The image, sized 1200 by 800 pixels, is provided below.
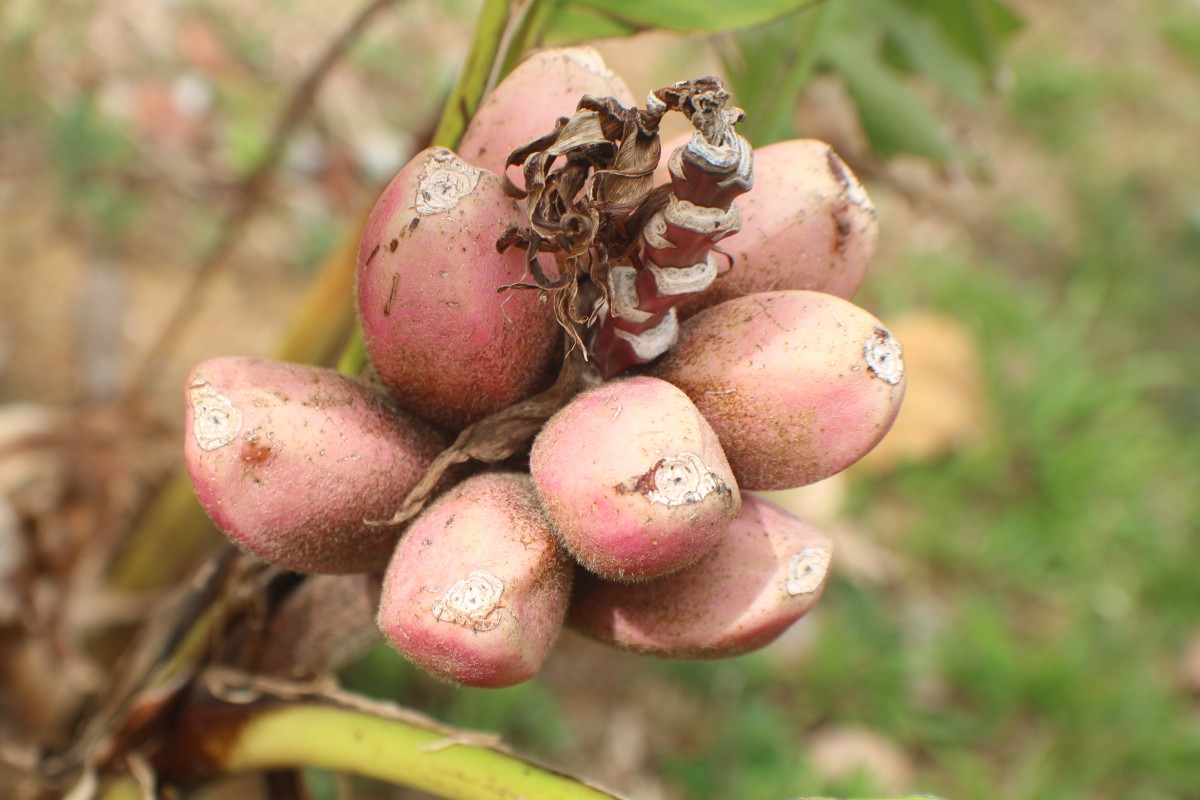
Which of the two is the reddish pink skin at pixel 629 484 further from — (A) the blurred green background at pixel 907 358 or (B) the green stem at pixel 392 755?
(A) the blurred green background at pixel 907 358

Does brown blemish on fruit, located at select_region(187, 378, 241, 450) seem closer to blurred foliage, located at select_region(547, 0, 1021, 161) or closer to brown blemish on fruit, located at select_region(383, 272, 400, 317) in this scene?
brown blemish on fruit, located at select_region(383, 272, 400, 317)

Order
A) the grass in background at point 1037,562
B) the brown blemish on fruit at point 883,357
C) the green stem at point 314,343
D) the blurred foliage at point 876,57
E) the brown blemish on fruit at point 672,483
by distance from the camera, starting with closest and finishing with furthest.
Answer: the brown blemish on fruit at point 672,483 < the brown blemish on fruit at point 883,357 < the green stem at point 314,343 < the blurred foliage at point 876,57 < the grass in background at point 1037,562

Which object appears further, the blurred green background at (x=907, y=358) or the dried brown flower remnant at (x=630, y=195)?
the blurred green background at (x=907, y=358)

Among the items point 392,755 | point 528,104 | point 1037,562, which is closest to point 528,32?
point 528,104

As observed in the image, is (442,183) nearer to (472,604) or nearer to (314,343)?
(472,604)

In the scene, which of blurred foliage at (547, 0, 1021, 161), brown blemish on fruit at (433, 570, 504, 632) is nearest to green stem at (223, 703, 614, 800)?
brown blemish on fruit at (433, 570, 504, 632)

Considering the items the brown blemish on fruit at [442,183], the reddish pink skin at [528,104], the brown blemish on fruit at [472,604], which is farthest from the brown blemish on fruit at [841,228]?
the brown blemish on fruit at [472,604]

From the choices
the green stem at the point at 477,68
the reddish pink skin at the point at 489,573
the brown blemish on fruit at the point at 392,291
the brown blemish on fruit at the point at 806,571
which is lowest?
the brown blemish on fruit at the point at 806,571
